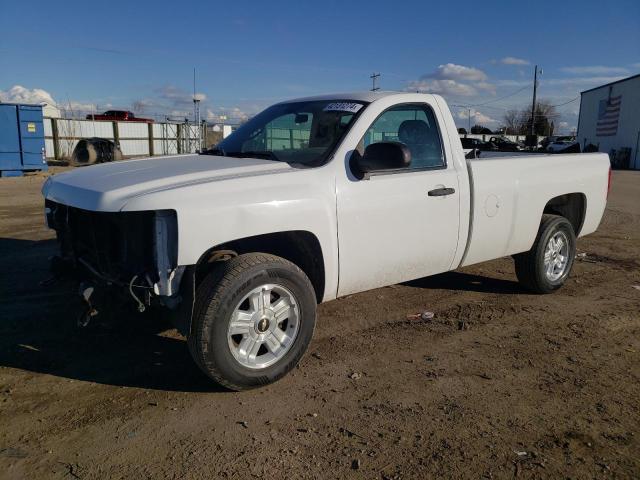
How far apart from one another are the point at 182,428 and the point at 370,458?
43.7 inches

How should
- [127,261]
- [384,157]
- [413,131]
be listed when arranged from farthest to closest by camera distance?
[413,131], [384,157], [127,261]

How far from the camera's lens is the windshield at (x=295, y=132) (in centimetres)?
418

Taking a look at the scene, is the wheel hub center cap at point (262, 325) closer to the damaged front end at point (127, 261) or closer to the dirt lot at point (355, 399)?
the dirt lot at point (355, 399)

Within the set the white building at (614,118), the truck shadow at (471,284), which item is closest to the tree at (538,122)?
the white building at (614,118)

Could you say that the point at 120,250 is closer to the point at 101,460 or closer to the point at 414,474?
the point at 101,460

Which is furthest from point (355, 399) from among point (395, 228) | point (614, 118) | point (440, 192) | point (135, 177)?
point (614, 118)

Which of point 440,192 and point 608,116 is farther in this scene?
point 608,116

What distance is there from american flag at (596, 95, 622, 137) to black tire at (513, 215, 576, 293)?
37.7 m

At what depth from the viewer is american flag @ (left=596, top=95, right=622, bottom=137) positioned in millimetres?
37844

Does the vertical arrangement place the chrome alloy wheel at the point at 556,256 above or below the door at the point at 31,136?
below

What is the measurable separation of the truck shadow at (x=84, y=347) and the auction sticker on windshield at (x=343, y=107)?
7.45ft

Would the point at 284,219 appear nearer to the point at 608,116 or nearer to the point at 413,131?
the point at 413,131

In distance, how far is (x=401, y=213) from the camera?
4.13 metres

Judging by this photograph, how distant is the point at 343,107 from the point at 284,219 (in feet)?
4.39
